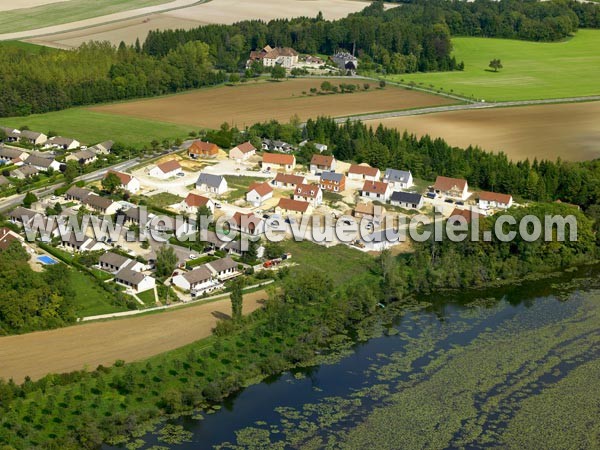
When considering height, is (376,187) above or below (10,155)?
below

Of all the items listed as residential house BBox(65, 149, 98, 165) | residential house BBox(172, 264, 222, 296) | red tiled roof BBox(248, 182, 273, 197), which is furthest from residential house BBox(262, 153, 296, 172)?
residential house BBox(172, 264, 222, 296)

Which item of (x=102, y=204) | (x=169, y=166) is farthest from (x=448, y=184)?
(x=102, y=204)

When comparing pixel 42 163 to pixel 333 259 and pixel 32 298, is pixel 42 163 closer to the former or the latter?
pixel 32 298

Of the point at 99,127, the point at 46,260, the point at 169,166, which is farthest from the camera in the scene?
the point at 99,127

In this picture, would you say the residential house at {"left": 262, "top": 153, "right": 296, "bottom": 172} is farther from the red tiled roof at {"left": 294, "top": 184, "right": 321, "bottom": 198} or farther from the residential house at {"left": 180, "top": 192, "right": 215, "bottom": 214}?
the residential house at {"left": 180, "top": 192, "right": 215, "bottom": 214}

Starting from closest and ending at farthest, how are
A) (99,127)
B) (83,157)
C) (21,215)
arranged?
(21,215)
(83,157)
(99,127)

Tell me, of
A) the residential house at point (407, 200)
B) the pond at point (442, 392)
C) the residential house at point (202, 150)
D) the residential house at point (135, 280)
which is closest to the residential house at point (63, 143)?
the residential house at point (202, 150)

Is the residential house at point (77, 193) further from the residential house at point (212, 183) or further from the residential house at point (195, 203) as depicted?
the residential house at point (212, 183)
